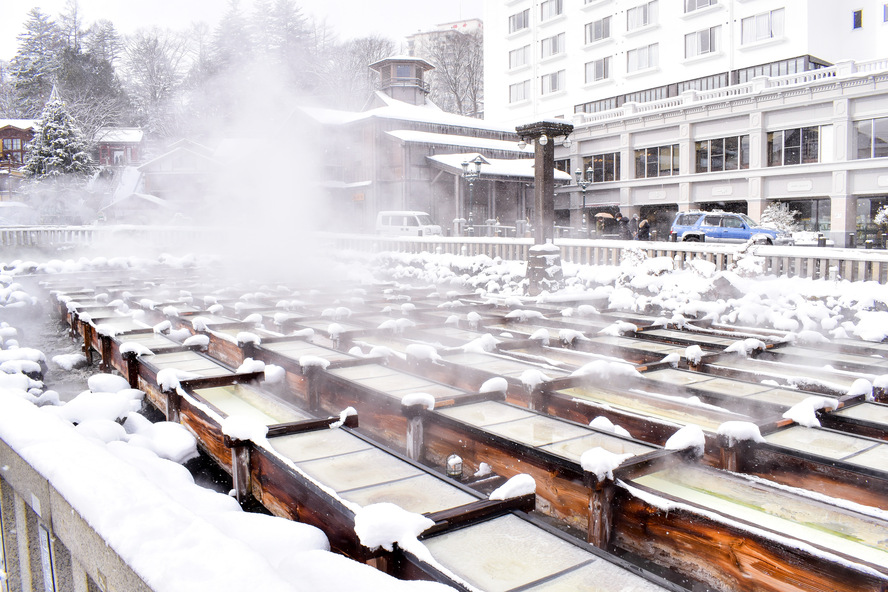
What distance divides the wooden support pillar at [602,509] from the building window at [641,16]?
96.9 feet

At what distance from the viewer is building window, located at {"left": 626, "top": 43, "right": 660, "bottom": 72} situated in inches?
1081

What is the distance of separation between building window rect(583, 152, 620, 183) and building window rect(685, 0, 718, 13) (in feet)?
21.3

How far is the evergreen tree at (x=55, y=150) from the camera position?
90.2 feet

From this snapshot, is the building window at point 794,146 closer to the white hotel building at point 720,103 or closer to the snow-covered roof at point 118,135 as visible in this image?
the white hotel building at point 720,103

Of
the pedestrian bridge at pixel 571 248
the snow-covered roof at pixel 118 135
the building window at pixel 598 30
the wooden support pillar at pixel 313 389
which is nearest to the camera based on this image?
the wooden support pillar at pixel 313 389

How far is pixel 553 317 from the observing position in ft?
22.8

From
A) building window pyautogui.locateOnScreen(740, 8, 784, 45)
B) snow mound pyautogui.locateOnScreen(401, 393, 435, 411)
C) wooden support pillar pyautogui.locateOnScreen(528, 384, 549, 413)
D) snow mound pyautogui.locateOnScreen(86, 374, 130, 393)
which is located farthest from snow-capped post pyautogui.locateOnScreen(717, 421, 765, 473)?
building window pyautogui.locateOnScreen(740, 8, 784, 45)

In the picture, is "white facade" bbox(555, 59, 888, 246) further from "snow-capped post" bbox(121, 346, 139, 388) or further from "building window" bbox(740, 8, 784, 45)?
"snow-capped post" bbox(121, 346, 139, 388)

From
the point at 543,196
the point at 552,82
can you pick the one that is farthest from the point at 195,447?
the point at 552,82

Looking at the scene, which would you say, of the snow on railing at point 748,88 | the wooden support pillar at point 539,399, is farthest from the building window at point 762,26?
the wooden support pillar at point 539,399

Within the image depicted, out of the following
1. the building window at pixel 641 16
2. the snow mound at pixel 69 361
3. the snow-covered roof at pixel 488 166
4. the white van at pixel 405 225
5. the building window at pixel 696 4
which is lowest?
the snow mound at pixel 69 361

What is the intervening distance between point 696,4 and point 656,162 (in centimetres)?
683

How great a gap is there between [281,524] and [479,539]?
0.65 metres

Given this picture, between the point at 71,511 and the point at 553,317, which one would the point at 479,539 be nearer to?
the point at 71,511
